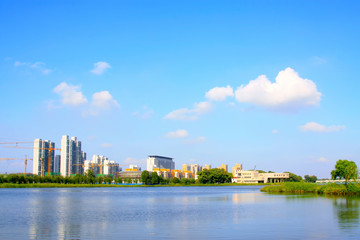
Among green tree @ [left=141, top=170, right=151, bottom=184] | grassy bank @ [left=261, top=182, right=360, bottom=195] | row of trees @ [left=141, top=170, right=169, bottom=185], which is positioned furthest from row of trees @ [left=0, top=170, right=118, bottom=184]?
grassy bank @ [left=261, top=182, right=360, bottom=195]

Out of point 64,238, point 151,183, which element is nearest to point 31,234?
point 64,238

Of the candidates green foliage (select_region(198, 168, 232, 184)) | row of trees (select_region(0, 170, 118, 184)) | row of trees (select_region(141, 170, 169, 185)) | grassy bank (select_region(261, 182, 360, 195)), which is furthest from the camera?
green foliage (select_region(198, 168, 232, 184))

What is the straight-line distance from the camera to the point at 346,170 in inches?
2931

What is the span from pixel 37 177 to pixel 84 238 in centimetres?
13729

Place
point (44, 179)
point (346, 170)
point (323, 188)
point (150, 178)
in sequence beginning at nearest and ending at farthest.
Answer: point (323, 188), point (346, 170), point (44, 179), point (150, 178)

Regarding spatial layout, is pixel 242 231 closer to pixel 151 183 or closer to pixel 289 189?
pixel 289 189

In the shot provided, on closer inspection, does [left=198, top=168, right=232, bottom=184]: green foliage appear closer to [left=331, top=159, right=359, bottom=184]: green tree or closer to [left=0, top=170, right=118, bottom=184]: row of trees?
[left=0, top=170, right=118, bottom=184]: row of trees

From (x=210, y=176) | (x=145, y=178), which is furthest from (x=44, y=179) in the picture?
(x=210, y=176)

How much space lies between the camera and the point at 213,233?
22922 mm

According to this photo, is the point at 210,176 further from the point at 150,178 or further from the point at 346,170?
the point at 346,170

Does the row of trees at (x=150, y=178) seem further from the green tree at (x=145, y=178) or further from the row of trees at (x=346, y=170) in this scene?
the row of trees at (x=346, y=170)

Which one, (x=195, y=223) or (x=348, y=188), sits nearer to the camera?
(x=195, y=223)

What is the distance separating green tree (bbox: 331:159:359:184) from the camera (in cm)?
7338

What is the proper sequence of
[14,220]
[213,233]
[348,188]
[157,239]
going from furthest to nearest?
1. [348,188]
2. [14,220]
3. [213,233]
4. [157,239]
